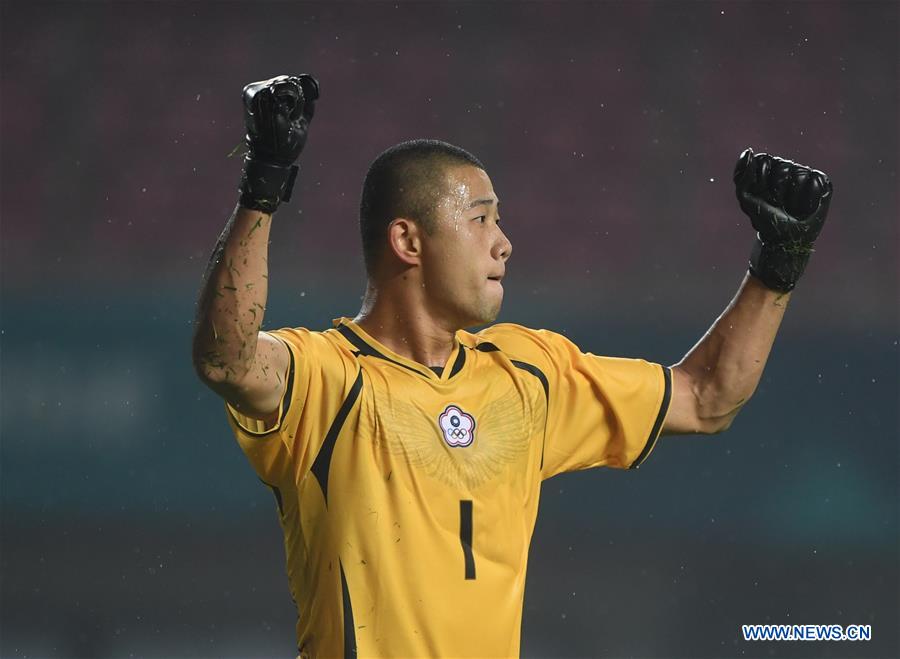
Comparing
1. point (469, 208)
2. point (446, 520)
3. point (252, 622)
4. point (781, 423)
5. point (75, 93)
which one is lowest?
point (252, 622)

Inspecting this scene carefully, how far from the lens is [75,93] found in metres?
7.12

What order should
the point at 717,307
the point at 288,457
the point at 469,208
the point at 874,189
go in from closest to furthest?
the point at 288,457
the point at 469,208
the point at 717,307
the point at 874,189

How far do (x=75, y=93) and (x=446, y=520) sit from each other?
554 centimetres

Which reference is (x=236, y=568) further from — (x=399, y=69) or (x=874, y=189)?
(x=874, y=189)

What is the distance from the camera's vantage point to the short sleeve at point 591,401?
2.58 metres

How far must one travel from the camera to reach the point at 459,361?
251 cm

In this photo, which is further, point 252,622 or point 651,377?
point 252,622

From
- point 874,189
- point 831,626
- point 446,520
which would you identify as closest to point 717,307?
point 874,189

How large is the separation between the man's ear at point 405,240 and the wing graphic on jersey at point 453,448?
0.31 meters

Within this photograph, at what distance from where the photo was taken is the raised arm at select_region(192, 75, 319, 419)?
207cm

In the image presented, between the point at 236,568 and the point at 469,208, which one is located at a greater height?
the point at 469,208

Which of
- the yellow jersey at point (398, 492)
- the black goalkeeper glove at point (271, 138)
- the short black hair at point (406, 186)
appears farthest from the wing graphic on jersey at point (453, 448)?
the black goalkeeper glove at point (271, 138)

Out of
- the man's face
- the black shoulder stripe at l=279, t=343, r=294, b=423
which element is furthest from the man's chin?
the black shoulder stripe at l=279, t=343, r=294, b=423

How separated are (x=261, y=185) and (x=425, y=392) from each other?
0.56 metres
